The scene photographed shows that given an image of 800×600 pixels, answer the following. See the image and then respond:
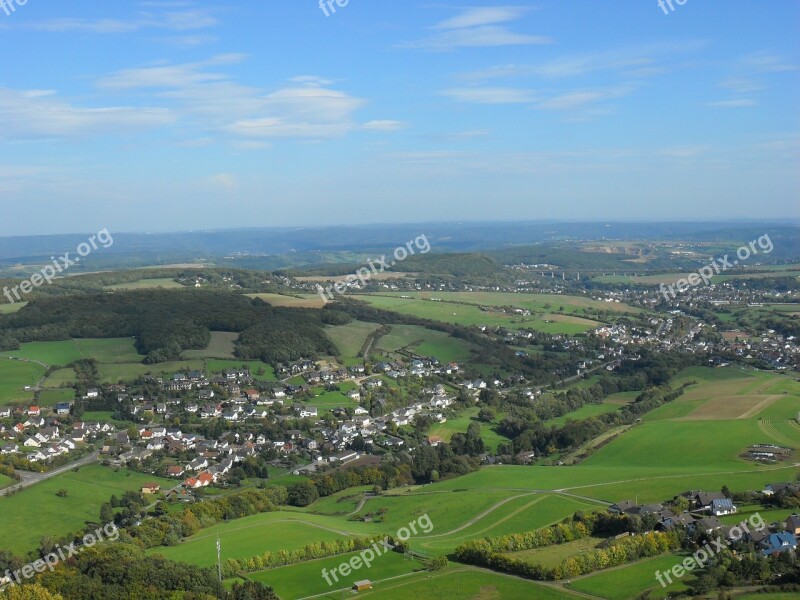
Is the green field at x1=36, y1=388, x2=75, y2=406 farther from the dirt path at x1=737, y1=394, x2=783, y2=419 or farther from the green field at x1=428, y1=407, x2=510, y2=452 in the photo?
the dirt path at x1=737, y1=394, x2=783, y2=419

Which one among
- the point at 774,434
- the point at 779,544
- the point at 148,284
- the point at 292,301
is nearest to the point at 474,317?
the point at 292,301

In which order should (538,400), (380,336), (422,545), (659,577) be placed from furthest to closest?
(380,336) < (538,400) < (422,545) < (659,577)

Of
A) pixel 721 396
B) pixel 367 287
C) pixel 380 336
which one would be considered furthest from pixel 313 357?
Result: pixel 367 287

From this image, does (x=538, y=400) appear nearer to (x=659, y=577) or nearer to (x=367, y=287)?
(x=659, y=577)

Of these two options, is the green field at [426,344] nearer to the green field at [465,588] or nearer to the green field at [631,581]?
the green field at [465,588]

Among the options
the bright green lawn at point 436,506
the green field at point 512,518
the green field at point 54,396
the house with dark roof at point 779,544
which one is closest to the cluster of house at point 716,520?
the house with dark roof at point 779,544

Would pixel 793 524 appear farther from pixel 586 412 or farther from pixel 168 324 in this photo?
pixel 168 324
